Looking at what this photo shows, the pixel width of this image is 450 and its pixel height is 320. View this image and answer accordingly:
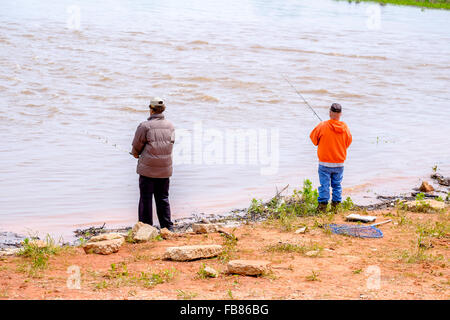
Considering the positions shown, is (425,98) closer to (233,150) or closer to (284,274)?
(233,150)

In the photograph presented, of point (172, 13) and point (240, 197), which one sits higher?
point (172, 13)

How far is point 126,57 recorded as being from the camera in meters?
23.4

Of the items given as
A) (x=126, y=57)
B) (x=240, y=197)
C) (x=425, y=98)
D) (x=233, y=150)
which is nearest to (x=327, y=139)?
(x=240, y=197)

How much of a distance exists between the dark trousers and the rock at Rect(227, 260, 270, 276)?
2013 mm

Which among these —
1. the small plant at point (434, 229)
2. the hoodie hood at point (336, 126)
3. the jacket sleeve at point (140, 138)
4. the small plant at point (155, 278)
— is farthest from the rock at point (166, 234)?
the small plant at point (434, 229)

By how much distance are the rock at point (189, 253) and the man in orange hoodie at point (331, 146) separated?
92.7 inches

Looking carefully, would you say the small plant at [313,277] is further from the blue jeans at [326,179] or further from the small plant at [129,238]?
the blue jeans at [326,179]

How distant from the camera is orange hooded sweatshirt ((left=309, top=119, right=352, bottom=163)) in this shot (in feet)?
26.6

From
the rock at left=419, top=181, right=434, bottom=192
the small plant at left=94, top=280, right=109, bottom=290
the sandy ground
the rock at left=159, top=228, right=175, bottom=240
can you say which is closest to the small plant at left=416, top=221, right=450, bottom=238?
the sandy ground

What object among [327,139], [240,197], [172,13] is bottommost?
[240,197]

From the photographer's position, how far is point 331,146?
8117 mm

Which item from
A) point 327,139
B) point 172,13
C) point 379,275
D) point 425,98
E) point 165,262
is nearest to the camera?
point 379,275

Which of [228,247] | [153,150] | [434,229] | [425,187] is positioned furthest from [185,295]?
[425,187]

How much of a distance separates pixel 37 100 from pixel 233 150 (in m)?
6.17
